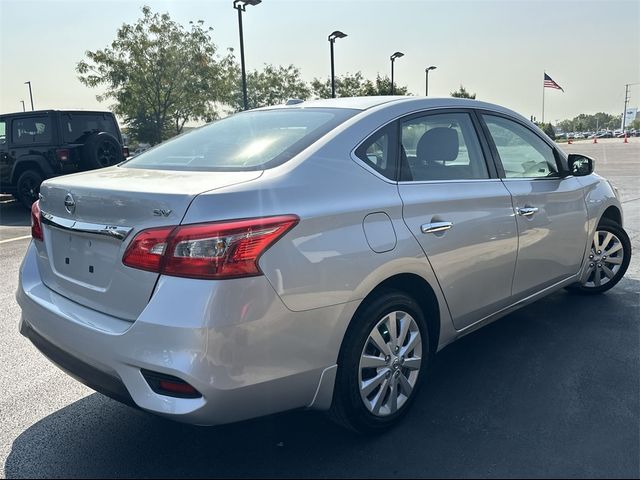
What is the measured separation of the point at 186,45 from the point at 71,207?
2538 cm

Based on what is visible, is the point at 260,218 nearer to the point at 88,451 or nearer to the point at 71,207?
the point at 71,207

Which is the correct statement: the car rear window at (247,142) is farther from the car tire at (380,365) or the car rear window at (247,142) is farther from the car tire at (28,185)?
the car tire at (28,185)

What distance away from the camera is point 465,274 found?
303 centimetres

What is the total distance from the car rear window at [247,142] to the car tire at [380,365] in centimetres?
84

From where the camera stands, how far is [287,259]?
85.4 inches

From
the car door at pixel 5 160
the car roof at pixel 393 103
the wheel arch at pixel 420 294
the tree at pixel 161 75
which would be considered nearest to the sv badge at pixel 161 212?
the wheel arch at pixel 420 294

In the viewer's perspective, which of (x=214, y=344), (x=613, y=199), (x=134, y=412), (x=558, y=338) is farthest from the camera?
(x=613, y=199)

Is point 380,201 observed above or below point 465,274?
above

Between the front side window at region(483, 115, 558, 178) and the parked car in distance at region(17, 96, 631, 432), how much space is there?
0.10 feet

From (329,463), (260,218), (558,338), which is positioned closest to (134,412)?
(329,463)

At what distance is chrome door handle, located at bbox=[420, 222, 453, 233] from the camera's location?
9.04ft

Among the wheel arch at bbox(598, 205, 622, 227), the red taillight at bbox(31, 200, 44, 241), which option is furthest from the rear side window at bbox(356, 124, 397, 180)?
the wheel arch at bbox(598, 205, 622, 227)

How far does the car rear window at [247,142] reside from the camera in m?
2.60

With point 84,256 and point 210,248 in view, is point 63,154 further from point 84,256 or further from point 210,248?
point 210,248
